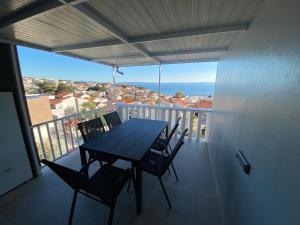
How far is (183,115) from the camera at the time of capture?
12.5ft

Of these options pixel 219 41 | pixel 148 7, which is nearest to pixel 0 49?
pixel 148 7

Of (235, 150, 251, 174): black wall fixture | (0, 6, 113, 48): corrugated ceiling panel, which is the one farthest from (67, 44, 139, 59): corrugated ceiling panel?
(235, 150, 251, 174): black wall fixture

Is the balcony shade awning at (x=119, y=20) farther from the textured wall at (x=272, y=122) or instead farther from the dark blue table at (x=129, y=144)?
the dark blue table at (x=129, y=144)

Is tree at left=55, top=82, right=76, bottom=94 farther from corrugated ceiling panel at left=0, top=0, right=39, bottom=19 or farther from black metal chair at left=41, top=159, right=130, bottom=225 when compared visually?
black metal chair at left=41, top=159, right=130, bottom=225

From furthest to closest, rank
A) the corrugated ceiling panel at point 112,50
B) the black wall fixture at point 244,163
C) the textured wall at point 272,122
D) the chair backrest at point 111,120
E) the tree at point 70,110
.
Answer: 1. the tree at point 70,110
2. the chair backrest at point 111,120
3. the corrugated ceiling panel at point 112,50
4. the black wall fixture at point 244,163
5. the textured wall at point 272,122

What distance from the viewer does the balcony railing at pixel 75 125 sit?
2629mm

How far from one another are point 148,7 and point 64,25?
106cm

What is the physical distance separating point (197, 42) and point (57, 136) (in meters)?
3.32

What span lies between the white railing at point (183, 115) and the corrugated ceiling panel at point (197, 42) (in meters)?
1.67

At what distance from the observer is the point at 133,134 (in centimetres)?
224

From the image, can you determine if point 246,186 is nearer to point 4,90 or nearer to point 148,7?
point 148,7

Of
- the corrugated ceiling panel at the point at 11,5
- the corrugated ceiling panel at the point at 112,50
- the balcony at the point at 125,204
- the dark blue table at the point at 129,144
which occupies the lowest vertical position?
the balcony at the point at 125,204

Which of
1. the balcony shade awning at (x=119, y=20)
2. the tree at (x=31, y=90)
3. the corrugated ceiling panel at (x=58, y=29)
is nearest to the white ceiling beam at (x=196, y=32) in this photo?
the balcony shade awning at (x=119, y=20)

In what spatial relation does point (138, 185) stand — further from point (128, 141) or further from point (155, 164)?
point (128, 141)
